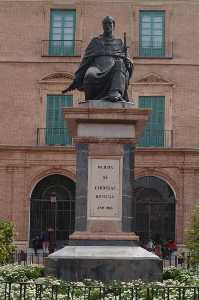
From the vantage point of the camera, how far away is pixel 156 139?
33.3 m

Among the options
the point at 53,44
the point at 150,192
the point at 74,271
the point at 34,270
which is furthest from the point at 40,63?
the point at 74,271

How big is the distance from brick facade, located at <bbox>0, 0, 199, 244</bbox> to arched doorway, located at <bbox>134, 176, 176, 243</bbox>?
47cm

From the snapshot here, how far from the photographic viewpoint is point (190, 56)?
34219 mm

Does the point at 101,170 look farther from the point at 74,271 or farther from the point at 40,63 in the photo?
the point at 40,63

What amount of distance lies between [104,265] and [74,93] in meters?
21.5

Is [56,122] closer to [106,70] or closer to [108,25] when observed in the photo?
[108,25]

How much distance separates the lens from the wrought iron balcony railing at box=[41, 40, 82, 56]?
34.5 m

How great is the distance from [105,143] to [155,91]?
67.3ft

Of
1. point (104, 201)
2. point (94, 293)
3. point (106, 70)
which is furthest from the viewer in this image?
point (106, 70)

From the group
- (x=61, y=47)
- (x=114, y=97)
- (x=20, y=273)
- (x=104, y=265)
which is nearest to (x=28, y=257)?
(x=61, y=47)

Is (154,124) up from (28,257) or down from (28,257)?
up

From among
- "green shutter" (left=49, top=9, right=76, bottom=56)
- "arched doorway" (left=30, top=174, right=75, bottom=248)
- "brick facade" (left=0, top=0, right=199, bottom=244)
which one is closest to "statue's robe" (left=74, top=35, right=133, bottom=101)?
"brick facade" (left=0, top=0, right=199, bottom=244)

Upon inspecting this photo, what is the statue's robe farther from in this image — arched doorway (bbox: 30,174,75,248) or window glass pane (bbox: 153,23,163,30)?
window glass pane (bbox: 153,23,163,30)

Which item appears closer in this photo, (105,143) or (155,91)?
(105,143)
